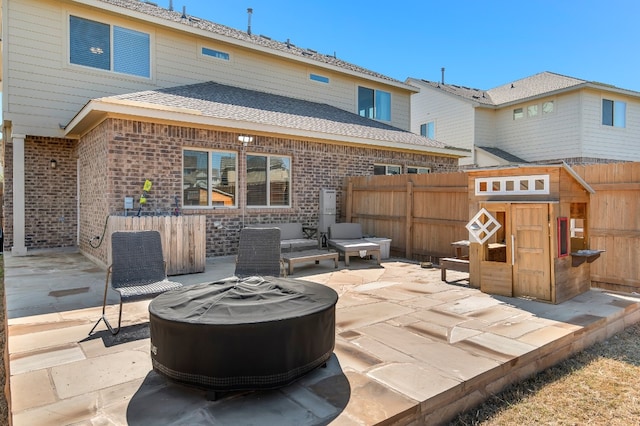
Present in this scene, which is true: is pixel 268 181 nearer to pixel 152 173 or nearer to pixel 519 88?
pixel 152 173

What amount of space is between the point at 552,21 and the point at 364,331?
18.3 m

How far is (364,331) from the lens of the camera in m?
4.20

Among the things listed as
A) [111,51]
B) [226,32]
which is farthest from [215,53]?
[111,51]

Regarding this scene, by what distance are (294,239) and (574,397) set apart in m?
6.76

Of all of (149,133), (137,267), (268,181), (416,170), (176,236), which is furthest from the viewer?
(416,170)

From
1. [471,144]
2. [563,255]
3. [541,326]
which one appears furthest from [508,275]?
[471,144]

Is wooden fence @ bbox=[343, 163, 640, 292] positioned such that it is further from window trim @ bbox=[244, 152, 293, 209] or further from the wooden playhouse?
window trim @ bbox=[244, 152, 293, 209]

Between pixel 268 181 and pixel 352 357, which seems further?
pixel 268 181

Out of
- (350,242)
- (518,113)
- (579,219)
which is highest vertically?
(518,113)

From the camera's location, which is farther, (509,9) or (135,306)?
(509,9)

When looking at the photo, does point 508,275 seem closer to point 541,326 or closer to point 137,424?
point 541,326

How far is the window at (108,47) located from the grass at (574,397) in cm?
1121

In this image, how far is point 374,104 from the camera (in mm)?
15906

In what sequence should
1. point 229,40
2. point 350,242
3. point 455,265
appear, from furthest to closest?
point 229,40 → point 350,242 → point 455,265
